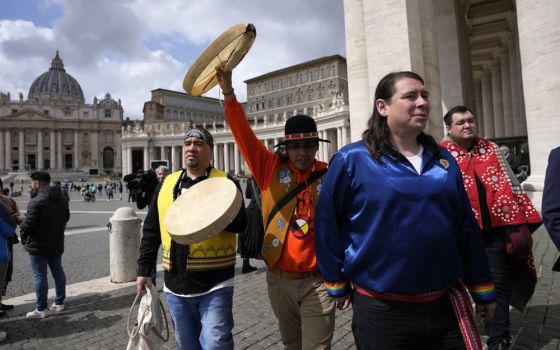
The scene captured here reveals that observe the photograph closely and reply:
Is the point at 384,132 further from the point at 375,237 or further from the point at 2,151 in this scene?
the point at 2,151

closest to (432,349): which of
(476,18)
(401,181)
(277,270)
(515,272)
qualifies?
(401,181)

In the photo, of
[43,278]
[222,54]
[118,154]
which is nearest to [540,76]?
[222,54]

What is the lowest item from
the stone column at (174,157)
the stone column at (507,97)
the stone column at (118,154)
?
the stone column at (507,97)

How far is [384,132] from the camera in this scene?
1.81 m

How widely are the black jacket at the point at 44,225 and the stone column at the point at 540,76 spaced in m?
9.83

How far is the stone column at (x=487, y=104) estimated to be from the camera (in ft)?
80.3

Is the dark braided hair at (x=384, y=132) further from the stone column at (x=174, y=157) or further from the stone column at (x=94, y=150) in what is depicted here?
the stone column at (x=94, y=150)

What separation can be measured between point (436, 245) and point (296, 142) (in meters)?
1.16

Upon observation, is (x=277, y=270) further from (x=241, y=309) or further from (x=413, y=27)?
(x=413, y=27)

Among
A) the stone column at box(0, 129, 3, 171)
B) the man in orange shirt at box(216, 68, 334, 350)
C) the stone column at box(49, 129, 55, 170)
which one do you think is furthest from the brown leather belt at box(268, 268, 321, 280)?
the stone column at box(0, 129, 3, 171)

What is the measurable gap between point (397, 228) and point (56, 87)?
490 feet

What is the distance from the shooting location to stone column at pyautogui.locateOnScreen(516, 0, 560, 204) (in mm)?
7883

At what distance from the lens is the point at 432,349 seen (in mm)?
1614

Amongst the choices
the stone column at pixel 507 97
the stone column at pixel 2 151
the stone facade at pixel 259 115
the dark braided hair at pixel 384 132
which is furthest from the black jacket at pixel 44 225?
the stone column at pixel 2 151
